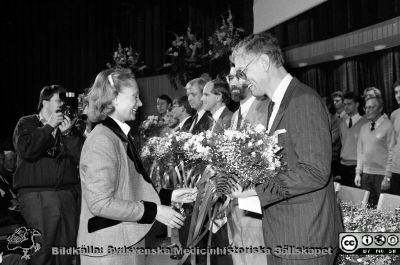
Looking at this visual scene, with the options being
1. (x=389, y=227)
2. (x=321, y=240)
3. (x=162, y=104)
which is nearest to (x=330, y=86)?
(x=162, y=104)

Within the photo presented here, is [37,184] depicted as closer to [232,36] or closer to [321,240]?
[321,240]

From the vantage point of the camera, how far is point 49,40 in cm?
1085

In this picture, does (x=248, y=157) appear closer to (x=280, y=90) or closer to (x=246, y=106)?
(x=280, y=90)

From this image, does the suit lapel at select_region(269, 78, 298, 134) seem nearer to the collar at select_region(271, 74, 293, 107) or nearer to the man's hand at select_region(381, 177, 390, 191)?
the collar at select_region(271, 74, 293, 107)

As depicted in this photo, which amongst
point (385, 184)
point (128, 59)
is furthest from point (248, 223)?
point (128, 59)

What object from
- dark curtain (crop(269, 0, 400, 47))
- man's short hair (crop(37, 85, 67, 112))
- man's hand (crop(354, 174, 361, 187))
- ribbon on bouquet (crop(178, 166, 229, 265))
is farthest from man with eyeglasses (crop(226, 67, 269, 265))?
dark curtain (crop(269, 0, 400, 47))

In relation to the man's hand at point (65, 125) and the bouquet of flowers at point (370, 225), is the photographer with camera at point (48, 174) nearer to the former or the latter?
the man's hand at point (65, 125)

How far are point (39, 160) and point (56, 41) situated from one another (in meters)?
7.71

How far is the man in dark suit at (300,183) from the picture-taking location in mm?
1890

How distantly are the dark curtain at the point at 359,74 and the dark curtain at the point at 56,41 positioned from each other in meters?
3.87

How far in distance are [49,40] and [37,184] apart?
7.81 metres

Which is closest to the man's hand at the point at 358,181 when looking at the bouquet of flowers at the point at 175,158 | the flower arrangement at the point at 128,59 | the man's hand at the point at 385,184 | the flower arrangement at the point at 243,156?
the man's hand at the point at 385,184

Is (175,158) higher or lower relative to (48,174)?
A: higher

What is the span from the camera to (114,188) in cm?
215
